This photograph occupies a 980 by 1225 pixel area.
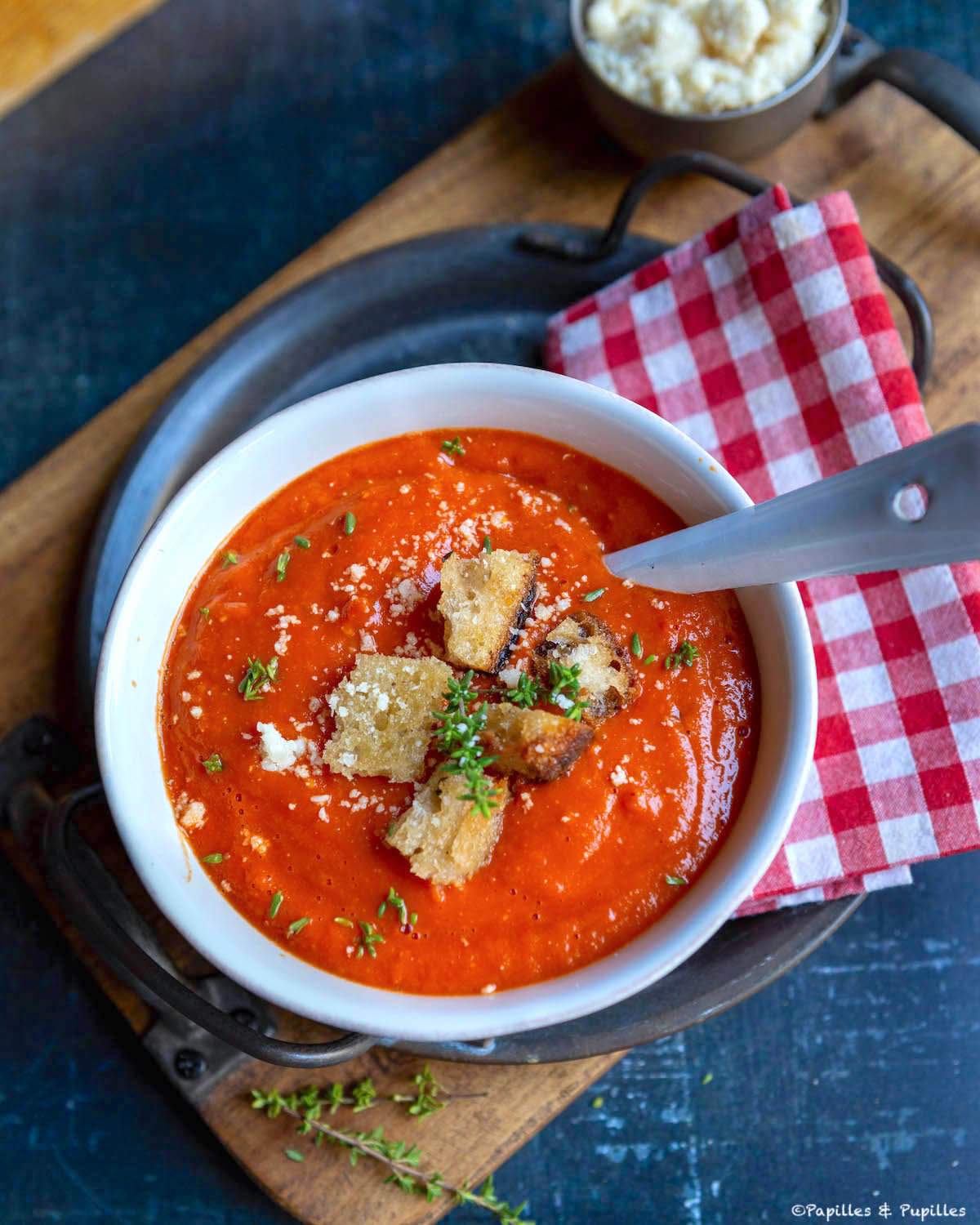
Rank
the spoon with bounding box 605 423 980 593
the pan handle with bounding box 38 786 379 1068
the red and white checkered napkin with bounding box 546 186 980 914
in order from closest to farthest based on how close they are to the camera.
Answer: the spoon with bounding box 605 423 980 593
the pan handle with bounding box 38 786 379 1068
the red and white checkered napkin with bounding box 546 186 980 914

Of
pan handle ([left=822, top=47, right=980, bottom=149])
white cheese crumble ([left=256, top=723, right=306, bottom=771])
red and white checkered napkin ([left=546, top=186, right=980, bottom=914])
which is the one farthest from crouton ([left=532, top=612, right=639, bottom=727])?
pan handle ([left=822, top=47, right=980, bottom=149])

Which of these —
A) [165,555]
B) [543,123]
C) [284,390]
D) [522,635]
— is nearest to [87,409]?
[284,390]

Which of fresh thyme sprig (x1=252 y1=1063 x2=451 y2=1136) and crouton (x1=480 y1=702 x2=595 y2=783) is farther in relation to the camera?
fresh thyme sprig (x1=252 y1=1063 x2=451 y2=1136)

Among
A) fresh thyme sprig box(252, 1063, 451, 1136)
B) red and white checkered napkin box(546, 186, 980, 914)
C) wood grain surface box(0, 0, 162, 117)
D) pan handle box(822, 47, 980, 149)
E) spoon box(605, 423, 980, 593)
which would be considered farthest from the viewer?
wood grain surface box(0, 0, 162, 117)

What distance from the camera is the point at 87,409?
314 centimetres

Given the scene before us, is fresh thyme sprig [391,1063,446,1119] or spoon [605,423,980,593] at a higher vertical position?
spoon [605,423,980,593]

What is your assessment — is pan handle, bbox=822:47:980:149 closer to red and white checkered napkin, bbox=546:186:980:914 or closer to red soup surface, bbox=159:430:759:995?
red and white checkered napkin, bbox=546:186:980:914

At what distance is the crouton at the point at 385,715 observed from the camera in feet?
5.90

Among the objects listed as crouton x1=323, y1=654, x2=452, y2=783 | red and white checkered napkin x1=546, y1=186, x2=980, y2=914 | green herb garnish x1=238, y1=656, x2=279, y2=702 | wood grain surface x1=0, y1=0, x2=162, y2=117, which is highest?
wood grain surface x1=0, y1=0, x2=162, y2=117

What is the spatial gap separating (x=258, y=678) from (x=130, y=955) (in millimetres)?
631

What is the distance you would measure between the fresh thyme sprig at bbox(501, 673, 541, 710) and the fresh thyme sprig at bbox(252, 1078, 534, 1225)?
118cm

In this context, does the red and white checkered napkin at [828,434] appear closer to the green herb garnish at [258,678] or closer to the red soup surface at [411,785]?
the red soup surface at [411,785]

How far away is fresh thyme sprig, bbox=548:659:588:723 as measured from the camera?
1.77m

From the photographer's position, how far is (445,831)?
5.73ft
